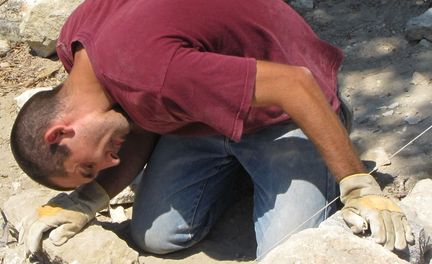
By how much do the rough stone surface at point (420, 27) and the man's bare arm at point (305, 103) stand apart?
168 cm

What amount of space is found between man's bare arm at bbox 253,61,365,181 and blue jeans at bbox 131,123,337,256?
0.38m

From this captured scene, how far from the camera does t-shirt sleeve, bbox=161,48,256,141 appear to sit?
10.0 ft

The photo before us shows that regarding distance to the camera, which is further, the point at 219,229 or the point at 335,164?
the point at 219,229

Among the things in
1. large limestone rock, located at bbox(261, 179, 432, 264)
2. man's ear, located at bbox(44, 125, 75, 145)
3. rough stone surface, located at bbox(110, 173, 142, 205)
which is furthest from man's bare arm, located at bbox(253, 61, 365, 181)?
rough stone surface, located at bbox(110, 173, 142, 205)

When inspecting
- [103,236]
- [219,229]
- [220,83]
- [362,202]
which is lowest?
[219,229]

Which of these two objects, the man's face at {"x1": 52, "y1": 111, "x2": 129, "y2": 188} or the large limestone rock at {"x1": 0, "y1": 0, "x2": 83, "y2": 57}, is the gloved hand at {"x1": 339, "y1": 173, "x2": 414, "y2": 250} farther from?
the large limestone rock at {"x1": 0, "y1": 0, "x2": 83, "y2": 57}

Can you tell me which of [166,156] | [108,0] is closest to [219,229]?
[166,156]

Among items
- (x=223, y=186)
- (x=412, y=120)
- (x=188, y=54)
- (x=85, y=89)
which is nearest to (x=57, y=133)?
(x=85, y=89)

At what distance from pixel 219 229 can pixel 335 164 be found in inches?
39.6

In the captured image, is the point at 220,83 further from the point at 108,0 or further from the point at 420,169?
the point at 420,169

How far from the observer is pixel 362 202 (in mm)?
3215

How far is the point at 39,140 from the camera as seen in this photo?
3395 millimetres

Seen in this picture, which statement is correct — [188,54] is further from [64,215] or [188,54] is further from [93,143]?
[64,215]

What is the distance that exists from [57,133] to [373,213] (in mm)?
1220
